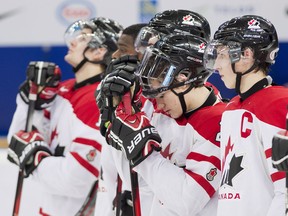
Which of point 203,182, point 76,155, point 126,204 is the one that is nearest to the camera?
point 203,182

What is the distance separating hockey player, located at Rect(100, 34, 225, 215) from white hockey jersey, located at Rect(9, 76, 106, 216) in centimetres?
75

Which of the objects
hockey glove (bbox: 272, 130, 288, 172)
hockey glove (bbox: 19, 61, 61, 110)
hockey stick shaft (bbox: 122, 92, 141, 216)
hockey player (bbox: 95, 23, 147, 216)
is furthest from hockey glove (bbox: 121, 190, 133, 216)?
hockey glove (bbox: 272, 130, 288, 172)

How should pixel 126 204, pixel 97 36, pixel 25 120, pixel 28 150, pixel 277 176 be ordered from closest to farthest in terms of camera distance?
pixel 277 176 → pixel 126 204 → pixel 28 150 → pixel 97 36 → pixel 25 120

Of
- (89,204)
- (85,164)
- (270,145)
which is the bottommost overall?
(89,204)

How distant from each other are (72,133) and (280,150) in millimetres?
1662

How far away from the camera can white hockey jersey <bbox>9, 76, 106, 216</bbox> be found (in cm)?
372

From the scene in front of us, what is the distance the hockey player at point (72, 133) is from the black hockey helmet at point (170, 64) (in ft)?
2.91

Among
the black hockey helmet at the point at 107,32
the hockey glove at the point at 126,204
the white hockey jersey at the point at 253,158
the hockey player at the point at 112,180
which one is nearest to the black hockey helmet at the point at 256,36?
the white hockey jersey at the point at 253,158

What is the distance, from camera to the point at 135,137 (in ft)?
9.11

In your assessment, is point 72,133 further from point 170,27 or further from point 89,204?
point 170,27

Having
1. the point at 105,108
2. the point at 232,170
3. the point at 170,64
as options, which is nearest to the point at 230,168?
the point at 232,170

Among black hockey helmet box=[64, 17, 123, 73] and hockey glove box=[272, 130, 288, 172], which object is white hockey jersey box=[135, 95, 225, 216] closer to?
hockey glove box=[272, 130, 288, 172]

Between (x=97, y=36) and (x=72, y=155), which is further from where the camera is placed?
(x=97, y=36)

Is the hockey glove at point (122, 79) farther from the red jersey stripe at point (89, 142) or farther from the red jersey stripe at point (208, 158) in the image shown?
the red jersey stripe at point (89, 142)
